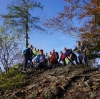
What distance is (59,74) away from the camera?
14.2m

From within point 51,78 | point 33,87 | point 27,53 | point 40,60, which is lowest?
point 33,87

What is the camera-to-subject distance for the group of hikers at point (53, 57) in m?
15.6

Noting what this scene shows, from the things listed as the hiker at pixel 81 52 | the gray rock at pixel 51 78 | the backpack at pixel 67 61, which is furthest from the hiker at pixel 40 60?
the hiker at pixel 81 52

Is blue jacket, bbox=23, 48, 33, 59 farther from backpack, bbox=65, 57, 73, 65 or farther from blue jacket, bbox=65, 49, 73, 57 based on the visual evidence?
backpack, bbox=65, 57, 73, 65

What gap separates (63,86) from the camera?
11789 millimetres

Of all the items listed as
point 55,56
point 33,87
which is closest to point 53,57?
point 55,56

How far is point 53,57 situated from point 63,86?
5089 millimetres

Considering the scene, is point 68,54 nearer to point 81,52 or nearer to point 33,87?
point 81,52

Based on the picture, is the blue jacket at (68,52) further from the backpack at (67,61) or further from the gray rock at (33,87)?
the gray rock at (33,87)

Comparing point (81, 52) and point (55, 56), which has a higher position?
point (81, 52)

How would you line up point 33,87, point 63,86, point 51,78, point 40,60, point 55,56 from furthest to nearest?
point 55,56 → point 40,60 → point 51,78 → point 33,87 → point 63,86

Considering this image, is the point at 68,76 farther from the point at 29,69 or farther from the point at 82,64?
the point at 29,69

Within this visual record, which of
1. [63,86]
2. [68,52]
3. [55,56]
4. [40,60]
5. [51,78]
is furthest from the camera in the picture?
[55,56]

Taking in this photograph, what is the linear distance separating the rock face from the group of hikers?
1236 millimetres
